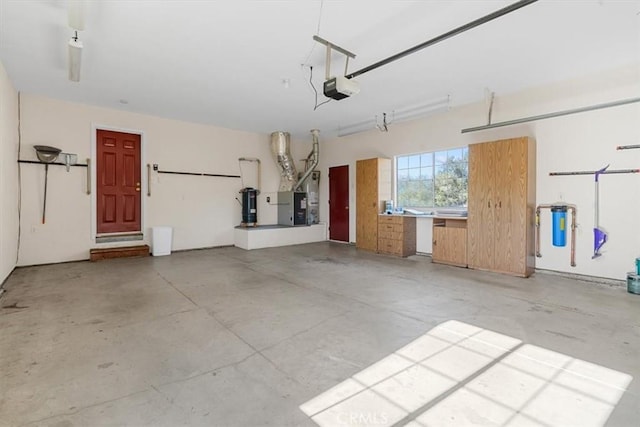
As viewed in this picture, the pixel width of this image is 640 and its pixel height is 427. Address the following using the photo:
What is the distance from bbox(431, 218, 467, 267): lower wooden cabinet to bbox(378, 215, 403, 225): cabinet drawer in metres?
0.72

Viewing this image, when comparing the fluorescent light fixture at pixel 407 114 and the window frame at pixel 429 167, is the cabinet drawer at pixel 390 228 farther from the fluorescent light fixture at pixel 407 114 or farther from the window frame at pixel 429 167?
the fluorescent light fixture at pixel 407 114

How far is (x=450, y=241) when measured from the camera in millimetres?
5449

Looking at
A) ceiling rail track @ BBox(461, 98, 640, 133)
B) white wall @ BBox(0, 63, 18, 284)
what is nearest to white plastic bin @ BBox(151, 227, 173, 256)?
white wall @ BBox(0, 63, 18, 284)

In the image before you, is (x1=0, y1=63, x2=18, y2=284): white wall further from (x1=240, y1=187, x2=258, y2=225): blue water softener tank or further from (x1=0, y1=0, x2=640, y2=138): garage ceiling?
(x1=240, y1=187, x2=258, y2=225): blue water softener tank

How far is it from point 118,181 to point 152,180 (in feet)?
2.04

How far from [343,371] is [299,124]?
20.3 ft

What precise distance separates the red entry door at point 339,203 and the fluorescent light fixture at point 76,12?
20.4 feet

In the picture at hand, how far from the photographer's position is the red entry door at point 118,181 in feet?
19.8

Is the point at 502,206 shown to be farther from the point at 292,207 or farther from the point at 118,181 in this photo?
the point at 118,181

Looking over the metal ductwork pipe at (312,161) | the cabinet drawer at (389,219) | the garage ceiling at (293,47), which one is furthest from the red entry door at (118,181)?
the cabinet drawer at (389,219)

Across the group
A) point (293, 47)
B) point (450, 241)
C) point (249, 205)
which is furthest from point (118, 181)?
point (450, 241)

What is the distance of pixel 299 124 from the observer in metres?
7.24

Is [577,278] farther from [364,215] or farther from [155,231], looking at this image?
[155,231]

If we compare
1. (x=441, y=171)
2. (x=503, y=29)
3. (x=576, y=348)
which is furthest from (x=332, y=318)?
(x=441, y=171)
